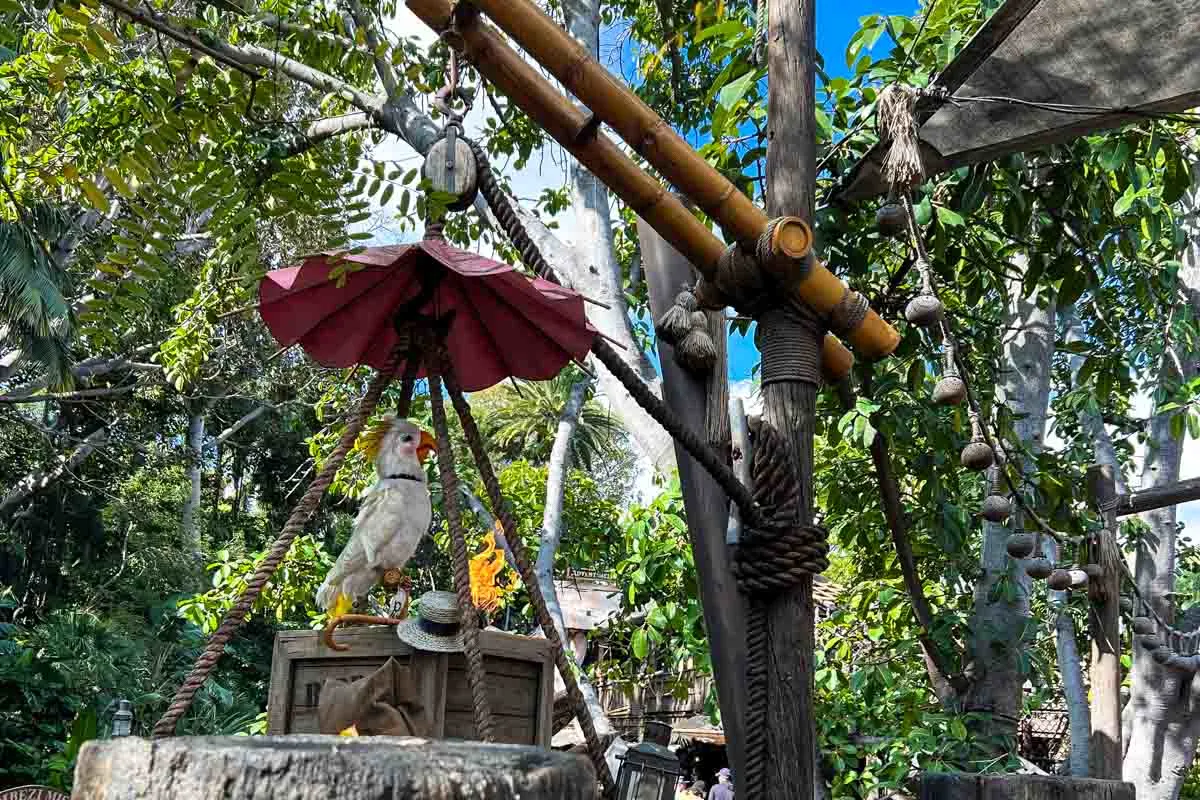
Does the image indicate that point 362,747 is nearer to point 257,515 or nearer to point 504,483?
point 504,483

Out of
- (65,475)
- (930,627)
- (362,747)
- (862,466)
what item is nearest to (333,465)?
(362,747)

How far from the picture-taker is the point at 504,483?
8828 millimetres

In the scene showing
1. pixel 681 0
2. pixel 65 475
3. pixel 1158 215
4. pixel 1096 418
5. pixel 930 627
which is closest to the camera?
pixel 1158 215

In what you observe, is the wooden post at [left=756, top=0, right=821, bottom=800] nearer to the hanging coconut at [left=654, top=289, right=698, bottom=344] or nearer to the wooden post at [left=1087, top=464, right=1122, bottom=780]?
the hanging coconut at [left=654, top=289, right=698, bottom=344]

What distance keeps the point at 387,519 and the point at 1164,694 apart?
17.3 ft

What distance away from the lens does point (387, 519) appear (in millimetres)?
2287

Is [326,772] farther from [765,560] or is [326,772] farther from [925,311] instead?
[925,311]

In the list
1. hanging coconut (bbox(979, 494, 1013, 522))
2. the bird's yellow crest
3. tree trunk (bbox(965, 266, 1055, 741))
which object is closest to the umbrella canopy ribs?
hanging coconut (bbox(979, 494, 1013, 522))

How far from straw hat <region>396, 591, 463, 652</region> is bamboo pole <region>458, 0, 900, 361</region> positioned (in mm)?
911

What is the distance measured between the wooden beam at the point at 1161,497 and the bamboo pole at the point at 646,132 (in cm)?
292

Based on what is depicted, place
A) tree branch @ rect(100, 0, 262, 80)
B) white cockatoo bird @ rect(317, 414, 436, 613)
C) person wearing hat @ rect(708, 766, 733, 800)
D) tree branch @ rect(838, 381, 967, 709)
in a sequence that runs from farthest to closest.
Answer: person wearing hat @ rect(708, 766, 733, 800) → tree branch @ rect(838, 381, 967, 709) → white cockatoo bird @ rect(317, 414, 436, 613) → tree branch @ rect(100, 0, 262, 80)

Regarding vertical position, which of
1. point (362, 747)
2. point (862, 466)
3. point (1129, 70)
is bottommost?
point (362, 747)

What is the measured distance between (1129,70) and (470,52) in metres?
1.53

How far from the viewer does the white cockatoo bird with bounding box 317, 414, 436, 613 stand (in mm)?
2297
